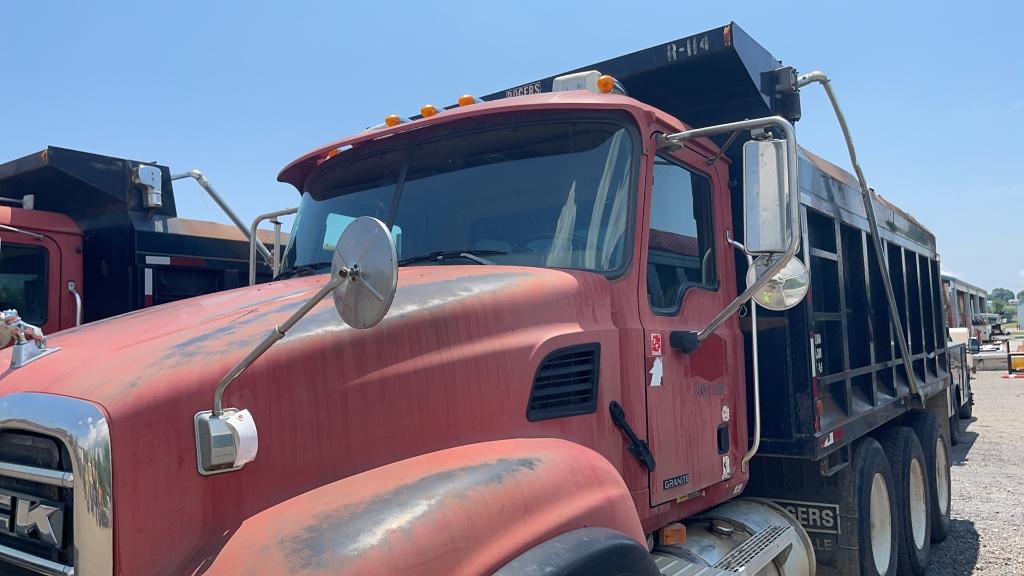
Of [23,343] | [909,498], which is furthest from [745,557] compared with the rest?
[23,343]

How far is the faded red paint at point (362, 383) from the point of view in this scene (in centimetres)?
194

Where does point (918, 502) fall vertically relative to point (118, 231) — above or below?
below

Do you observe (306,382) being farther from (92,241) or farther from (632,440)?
(92,241)

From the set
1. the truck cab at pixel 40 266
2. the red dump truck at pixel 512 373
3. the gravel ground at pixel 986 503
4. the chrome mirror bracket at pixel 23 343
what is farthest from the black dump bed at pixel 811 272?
the truck cab at pixel 40 266

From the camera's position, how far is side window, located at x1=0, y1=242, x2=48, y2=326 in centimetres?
615

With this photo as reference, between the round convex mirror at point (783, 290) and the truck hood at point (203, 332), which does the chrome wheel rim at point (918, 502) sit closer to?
the round convex mirror at point (783, 290)

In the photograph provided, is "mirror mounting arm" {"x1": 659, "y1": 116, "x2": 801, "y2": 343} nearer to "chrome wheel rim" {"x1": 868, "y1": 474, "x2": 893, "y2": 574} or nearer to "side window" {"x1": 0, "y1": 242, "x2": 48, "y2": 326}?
"chrome wheel rim" {"x1": 868, "y1": 474, "x2": 893, "y2": 574}

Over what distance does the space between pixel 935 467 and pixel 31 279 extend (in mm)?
7579

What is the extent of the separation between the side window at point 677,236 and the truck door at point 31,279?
5118mm

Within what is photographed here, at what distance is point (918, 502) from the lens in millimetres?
6129

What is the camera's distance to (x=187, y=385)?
2000 millimetres

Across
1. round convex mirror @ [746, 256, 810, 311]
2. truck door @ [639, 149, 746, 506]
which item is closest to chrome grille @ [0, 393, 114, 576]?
truck door @ [639, 149, 746, 506]

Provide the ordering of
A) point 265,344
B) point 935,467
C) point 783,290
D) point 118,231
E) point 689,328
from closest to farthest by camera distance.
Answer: point 265,344 → point 783,290 → point 689,328 → point 118,231 → point 935,467

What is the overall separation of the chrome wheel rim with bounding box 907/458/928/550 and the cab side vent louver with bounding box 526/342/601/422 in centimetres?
410
